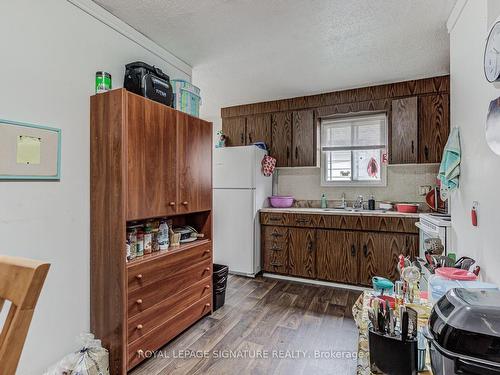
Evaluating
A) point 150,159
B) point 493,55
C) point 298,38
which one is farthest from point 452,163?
point 150,159

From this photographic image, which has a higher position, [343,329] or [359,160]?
[359,160]

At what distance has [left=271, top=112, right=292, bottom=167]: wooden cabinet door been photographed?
13.2 feet

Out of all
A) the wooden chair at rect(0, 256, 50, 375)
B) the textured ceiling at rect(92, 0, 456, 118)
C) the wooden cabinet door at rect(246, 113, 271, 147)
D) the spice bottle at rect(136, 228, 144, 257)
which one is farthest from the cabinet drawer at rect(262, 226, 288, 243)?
the wooden chair at rect(0, 256, 50, 375)

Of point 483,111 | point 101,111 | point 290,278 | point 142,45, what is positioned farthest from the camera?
point 290,278

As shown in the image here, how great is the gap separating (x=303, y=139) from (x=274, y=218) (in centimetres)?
123

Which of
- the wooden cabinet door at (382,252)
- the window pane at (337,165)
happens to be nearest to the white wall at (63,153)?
the wooden cabinet door at (382,252)

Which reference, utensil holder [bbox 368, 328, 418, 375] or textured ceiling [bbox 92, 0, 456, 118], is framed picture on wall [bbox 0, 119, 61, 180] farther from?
utensil holder [bbox 368, 328, 418, 375]

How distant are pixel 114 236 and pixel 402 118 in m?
3.42

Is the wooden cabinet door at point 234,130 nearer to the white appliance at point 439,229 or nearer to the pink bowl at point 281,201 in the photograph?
the pink bowl at point 281,201

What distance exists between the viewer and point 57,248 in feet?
5.68

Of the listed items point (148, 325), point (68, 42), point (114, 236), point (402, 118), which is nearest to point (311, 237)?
point (402, 118)

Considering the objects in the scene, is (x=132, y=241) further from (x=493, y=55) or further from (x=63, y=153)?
(x=493, y=55)

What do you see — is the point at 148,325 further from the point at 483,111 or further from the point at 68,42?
the point at 483,111

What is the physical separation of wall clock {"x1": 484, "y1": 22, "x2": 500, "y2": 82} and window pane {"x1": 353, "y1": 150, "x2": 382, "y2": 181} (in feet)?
8.24
